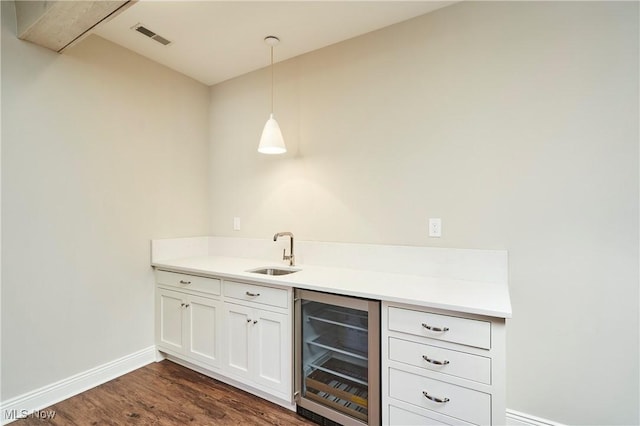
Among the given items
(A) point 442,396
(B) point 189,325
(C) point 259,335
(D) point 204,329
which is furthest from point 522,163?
(B) point 189,325

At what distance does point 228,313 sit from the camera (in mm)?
2098

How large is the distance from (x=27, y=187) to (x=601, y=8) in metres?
3.46

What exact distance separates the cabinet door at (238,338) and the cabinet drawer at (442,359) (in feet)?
3.29

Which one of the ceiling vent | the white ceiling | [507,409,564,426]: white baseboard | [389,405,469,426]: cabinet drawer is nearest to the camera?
[389,405,469,426]: cabinet drawer

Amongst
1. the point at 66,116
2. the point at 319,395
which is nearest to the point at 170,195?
the point at 66,116

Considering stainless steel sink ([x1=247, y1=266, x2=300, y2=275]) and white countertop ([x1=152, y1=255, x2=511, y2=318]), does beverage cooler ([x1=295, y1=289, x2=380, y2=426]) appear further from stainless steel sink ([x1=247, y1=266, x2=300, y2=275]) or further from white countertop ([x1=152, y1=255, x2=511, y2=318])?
stainless steel sink ([x1=247, y1=266, x2=300, y2=275])

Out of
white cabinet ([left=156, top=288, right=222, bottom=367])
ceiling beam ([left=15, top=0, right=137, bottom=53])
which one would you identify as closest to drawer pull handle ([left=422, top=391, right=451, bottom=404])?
white cabinet ([left=156, top=288, right=222, bottom=367])

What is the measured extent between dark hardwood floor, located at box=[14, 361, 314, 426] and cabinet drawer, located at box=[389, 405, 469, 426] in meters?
0.58

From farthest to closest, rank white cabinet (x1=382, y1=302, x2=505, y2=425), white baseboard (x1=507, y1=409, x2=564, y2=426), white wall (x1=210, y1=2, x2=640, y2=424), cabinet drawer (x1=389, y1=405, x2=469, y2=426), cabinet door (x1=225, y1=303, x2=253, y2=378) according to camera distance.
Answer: cabinet door (x1=225, y1=303, x2=253, y2=378) < white baseboard (x1=507, y1=409, x2=564, y2=426) < white wall (x1=210, y1=2, x2=640, y2=424) < cabinet drawer (x1=389, y1=405, x2=469, y2=426) < white cabinet (x1=382, y1=302, x2=505, y2=425)

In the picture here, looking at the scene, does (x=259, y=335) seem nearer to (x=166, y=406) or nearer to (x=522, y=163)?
(x=166, y=406)

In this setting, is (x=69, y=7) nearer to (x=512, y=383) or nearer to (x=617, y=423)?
(x=512, y=383)

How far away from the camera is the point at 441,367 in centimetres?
138

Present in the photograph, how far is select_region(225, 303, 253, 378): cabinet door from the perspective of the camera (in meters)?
2.00

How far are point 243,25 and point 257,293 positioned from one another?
190cm
